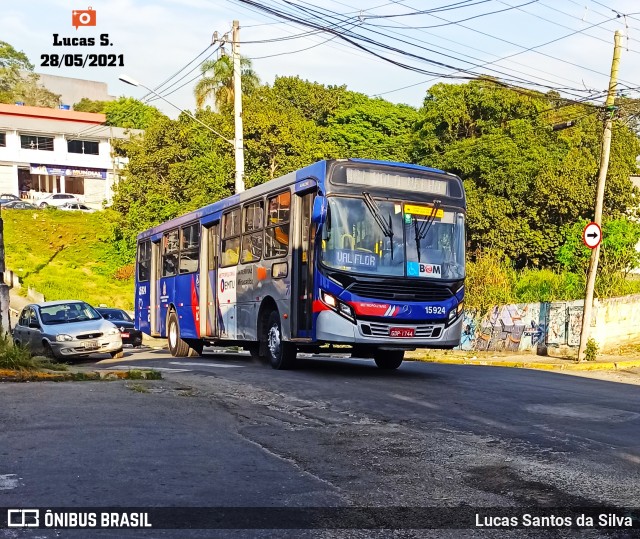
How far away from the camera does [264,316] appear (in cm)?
1561

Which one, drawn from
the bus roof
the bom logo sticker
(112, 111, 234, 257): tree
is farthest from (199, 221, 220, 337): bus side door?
(112, 111, 234, 257): tree

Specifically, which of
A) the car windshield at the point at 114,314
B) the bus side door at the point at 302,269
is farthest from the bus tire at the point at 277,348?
the car windshield at the point at 114,314

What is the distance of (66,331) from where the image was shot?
19172 mm

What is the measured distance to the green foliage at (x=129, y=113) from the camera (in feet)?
293

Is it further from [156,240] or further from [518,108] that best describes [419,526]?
[518,108]

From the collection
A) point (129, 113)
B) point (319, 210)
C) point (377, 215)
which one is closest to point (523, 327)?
point (377, 215)

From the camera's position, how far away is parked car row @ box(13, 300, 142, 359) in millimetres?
19031

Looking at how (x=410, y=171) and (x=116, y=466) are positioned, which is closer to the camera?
(x=116, y=466)

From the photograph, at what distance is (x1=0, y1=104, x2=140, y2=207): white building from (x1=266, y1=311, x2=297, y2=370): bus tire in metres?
62.9

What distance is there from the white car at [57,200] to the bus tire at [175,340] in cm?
5271

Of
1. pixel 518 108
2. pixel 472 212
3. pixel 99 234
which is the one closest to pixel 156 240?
pixel 472 212

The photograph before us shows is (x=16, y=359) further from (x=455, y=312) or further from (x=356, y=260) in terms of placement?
(x=455, y=312)

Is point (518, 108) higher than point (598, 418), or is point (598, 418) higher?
point (518, 108)

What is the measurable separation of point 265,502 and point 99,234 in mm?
56989
